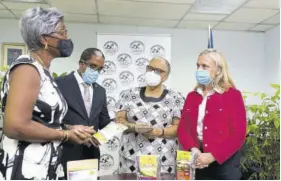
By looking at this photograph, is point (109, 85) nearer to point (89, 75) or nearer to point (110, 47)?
point (110, 47)

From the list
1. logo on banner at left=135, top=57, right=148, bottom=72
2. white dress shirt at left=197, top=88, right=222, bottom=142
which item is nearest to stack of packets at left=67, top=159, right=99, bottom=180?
white dress shirt at left=197, top=88, right=222, bottom=142

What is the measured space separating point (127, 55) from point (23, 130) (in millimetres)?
3464

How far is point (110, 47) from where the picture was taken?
4.44 m

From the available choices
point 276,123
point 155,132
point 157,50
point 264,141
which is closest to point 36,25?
point 155,132

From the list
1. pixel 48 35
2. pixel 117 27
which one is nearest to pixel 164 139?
pixel 48 35

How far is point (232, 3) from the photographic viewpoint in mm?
4363

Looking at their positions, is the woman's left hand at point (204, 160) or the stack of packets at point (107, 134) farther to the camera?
the woman's left hand at point (204, 160)

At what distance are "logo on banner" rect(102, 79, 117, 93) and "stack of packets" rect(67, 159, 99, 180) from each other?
3.15 meters

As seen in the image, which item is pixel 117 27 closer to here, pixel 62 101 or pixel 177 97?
pixel 177 97

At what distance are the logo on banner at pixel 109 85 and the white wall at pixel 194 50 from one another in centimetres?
152

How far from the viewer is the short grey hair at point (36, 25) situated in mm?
1216

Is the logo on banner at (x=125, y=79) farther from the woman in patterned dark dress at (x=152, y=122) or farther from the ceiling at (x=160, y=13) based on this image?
the woman in patterned dark dress at (x=152, y=122)

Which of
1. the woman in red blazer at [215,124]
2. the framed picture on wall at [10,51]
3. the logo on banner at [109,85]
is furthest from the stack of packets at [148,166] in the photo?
the framed picture on wall at [10,51]

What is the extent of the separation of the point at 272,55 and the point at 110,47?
319cm
